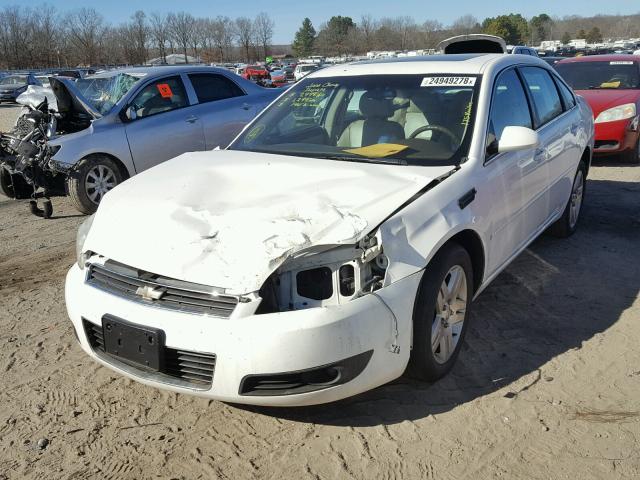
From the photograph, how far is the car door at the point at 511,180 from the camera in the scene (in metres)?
3.50

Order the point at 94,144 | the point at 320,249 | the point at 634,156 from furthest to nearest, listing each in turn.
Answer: the point at 634,156 → the point at 94,144 → the point at 320,249

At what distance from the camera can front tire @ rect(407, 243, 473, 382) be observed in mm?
2805

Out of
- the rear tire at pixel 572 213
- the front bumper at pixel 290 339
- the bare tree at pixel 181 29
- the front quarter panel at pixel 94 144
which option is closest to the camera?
the front bumper at pixel 290 339

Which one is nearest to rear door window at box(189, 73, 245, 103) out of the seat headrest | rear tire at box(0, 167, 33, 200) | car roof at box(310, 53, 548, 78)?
rear tire at box(0, 167, 33, 200)

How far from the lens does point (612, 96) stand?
8.88 meters

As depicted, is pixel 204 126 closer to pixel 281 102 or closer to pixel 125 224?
pixel 281 102

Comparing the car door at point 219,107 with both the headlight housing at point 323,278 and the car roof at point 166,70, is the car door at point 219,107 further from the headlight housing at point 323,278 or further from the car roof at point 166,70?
the headlight housing at point 323,278

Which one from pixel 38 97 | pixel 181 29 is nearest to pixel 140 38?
pixel 181 29

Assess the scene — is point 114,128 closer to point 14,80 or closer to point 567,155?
point 567,155

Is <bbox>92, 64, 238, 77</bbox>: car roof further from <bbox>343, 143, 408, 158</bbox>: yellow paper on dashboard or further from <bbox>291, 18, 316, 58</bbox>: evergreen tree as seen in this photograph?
<bbox>291, 18, 316, 58</bbox>: evergreen tree

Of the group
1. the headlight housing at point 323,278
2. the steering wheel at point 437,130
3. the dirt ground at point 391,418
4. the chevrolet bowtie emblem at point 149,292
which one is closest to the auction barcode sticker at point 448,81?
the steering wheel at point 437,130

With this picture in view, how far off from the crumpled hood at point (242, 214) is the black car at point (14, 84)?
100 feet

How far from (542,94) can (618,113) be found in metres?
4.64

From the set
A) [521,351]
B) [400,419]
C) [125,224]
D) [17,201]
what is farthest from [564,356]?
[17,201]
